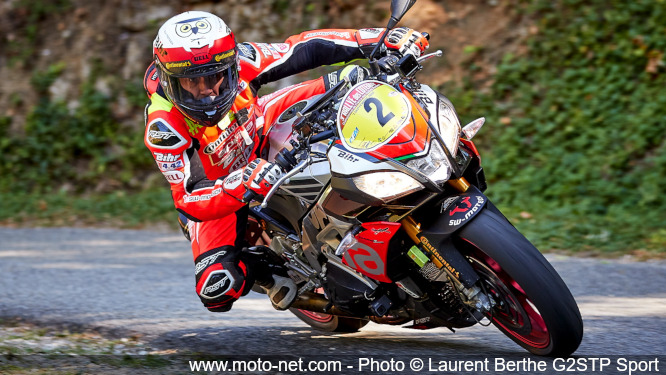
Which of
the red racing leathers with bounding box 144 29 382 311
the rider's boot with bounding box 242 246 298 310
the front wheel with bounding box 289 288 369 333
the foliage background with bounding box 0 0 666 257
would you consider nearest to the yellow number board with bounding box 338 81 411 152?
the red racing leathers with bounding box 144 29 382 311

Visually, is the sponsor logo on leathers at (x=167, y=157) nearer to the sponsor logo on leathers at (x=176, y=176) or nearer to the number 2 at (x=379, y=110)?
the sponsor logo on leathers at (x=176, y=176)

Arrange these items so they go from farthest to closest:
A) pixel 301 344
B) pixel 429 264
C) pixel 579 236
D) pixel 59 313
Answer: pixel 579 236 < pixel 59 313 < pixel 301 344 < pixel 429 264

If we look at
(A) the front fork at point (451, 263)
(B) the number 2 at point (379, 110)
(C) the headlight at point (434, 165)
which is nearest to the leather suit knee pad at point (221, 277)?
(A) the front fork at point (451, 263)

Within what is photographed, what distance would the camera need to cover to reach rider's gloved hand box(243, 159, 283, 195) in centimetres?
366

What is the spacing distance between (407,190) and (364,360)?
1.15 m

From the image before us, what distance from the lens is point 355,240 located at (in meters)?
3.75

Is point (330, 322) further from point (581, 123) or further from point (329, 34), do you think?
point (581, 123)

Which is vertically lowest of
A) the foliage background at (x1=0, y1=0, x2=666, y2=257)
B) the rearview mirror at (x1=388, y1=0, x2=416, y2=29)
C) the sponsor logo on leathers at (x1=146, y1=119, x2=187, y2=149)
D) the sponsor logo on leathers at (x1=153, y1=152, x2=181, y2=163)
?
the foliage background at (x1=0, y1=0, x2=666, y2=257)

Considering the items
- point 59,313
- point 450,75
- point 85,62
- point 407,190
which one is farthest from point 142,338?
point 85,62

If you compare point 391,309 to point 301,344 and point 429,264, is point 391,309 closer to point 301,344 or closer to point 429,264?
point 429,264

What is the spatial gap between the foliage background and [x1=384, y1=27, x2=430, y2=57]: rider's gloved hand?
312 centimetres

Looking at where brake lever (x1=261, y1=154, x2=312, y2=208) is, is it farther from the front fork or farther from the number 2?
the front fork

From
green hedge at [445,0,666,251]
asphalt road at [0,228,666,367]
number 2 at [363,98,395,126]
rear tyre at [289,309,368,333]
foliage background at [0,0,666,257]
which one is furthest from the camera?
foliage background at [0,0,666,257]

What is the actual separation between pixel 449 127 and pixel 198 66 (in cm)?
137
